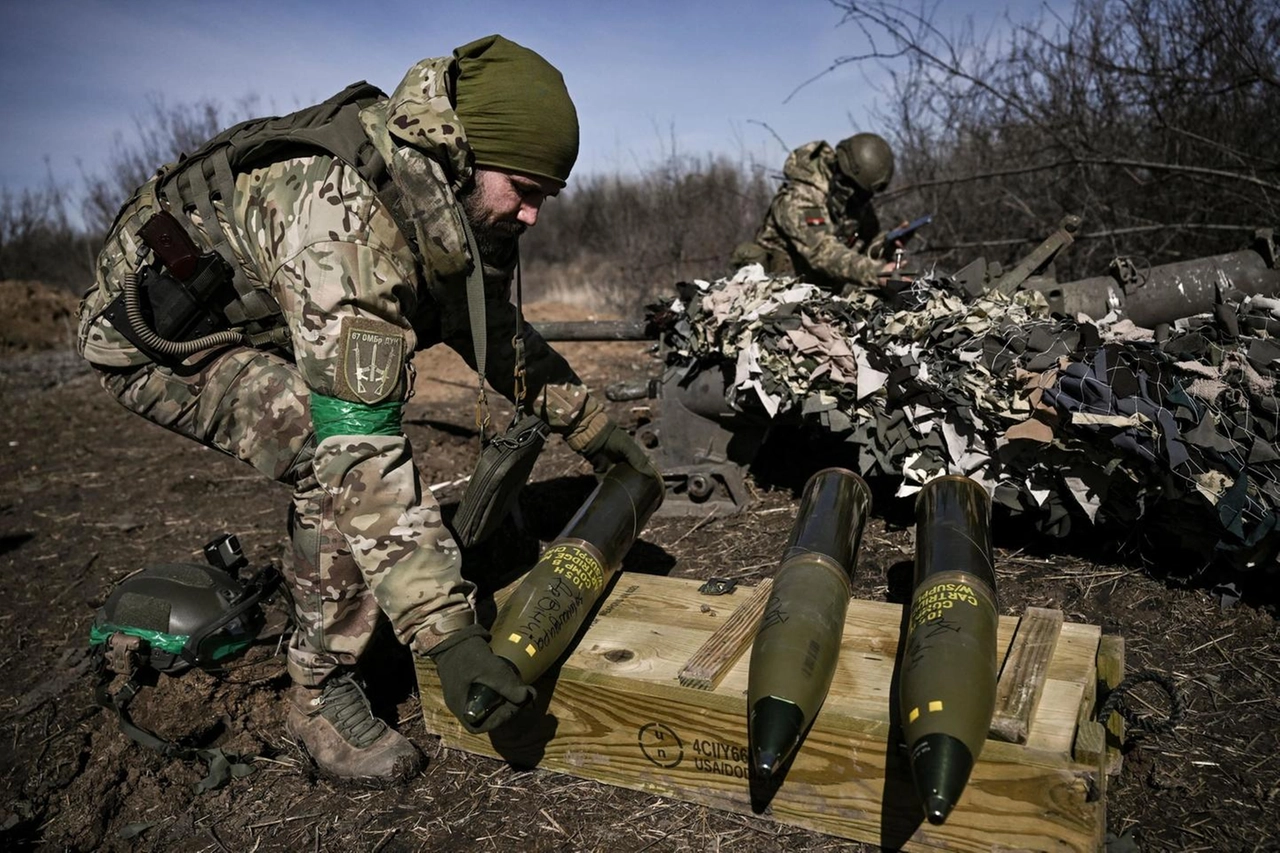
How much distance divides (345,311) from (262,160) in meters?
0.75

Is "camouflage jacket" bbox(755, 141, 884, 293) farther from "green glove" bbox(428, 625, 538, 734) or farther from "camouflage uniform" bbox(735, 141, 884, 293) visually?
"green glove" bbox(428, 625, 538, 734)

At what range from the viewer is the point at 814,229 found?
21.7 ft

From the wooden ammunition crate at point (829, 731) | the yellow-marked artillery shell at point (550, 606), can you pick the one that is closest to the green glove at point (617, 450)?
the yellow-marked artillery shell at point (550, 606)

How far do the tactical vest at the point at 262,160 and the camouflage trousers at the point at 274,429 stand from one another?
202 millimetres

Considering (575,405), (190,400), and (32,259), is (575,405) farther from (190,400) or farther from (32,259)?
(32,259)

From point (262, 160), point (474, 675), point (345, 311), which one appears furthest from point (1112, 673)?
point (262, 160)

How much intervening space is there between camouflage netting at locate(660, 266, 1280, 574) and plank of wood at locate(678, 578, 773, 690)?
44.9 inches

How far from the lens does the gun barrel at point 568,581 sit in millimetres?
2512

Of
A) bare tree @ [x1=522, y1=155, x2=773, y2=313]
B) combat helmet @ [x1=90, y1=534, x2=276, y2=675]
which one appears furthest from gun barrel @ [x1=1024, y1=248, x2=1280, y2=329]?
bare tree @ [x1=522, y1=155, x2=773, y2=313]

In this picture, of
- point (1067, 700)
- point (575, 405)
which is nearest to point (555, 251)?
point (575, 405)

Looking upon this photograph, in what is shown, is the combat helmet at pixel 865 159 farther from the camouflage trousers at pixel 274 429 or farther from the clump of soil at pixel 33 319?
the clump of soil at pixel 33 319

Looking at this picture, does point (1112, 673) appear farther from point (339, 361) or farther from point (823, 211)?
point (823, 211)

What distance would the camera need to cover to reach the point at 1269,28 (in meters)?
6.18

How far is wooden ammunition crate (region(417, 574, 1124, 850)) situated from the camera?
200 centimetres
